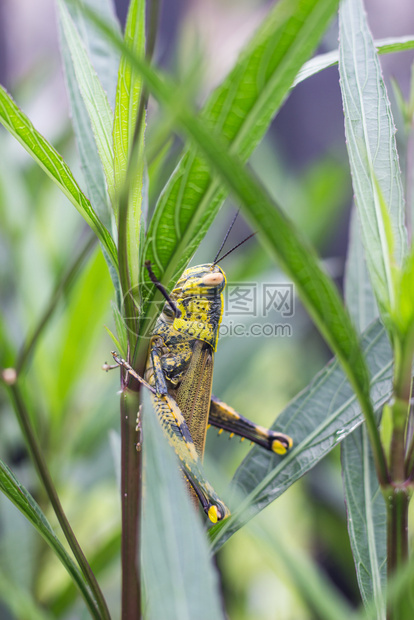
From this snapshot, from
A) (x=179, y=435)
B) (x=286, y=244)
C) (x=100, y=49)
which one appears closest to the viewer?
(x=286, y=244)

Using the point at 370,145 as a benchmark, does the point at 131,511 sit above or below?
below

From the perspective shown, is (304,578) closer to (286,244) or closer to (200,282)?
(286,244)

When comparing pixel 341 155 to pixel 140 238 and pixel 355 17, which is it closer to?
pixel 355 17

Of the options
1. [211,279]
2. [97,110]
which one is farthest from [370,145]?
[211,279]

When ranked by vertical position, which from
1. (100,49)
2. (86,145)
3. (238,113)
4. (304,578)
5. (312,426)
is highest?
(100,49)

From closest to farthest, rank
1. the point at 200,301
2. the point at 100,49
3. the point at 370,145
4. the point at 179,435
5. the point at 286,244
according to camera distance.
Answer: the point at 286,244
the point at 370,145
the point at 100,49
the point at 179,435
the point at 200,301

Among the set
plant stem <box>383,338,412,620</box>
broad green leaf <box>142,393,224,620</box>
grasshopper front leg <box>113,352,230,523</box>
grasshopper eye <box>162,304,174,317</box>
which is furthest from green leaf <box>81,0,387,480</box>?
grasshopper eye <box>162,304,174,317</box>

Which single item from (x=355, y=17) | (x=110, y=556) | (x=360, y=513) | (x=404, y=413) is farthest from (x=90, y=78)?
(x=110, y=556)
